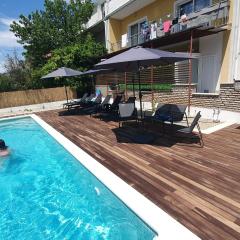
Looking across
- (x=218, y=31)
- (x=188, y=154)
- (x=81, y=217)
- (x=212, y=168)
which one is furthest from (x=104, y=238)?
(x=218, y=31)

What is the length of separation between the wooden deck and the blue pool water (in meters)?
0.58

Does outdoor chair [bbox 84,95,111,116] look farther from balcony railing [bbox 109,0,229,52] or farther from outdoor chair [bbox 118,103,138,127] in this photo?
balcony railing [bbox 109,0,229,52]

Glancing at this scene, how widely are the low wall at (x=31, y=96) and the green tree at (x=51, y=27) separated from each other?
6.40 m

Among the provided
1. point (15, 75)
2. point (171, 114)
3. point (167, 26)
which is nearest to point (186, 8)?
point (167, 26)

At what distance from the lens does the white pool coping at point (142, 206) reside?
10.2ft

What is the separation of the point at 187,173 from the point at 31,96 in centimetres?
1794

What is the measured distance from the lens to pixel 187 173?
15.6 feet

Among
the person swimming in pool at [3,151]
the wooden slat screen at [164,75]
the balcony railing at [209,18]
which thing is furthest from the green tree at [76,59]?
the person swimming in pool at [3,151]

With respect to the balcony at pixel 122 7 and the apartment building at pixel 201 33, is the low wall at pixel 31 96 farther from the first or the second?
the apartment building at pixel 201 33

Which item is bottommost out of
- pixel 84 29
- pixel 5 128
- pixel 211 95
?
pixel 5 128

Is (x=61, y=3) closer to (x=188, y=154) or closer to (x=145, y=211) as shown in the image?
Result: (x=188, y=154)

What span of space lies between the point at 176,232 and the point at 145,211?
64 centimetres

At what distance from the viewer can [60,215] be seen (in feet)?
14.6

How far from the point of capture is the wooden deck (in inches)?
132
